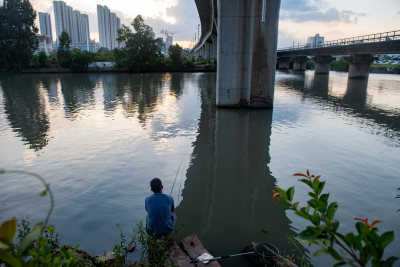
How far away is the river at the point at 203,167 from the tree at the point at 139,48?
1875 inches

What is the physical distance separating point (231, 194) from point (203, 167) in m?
1.90

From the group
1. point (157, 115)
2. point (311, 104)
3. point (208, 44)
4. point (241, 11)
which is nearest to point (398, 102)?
point (311, 104)

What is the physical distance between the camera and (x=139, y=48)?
63281 mm

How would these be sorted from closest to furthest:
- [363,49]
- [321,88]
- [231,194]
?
[231,194], [321,88], [363,49]

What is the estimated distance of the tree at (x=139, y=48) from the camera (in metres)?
62.5

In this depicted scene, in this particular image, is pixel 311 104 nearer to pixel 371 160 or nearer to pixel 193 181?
pixel 371 160

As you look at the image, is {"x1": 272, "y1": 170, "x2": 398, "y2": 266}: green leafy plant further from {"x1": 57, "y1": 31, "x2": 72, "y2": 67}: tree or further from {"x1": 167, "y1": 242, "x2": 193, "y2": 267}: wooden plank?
{"x1": 57, "y1": 31, "x2": 72, "y2": 67}: tree

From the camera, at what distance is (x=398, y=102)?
22109 millimetres

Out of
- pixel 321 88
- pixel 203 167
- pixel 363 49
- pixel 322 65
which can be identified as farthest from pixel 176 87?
pixel 322 65

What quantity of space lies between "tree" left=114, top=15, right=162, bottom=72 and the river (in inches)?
1875

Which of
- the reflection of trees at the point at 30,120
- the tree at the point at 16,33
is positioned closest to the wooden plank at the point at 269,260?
the reflection of trees at the point at 30,120

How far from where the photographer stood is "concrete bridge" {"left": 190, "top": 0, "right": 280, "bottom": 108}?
54.2ft

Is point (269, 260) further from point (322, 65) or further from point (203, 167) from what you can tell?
point (322, 65)

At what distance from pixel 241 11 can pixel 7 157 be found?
1368cm
